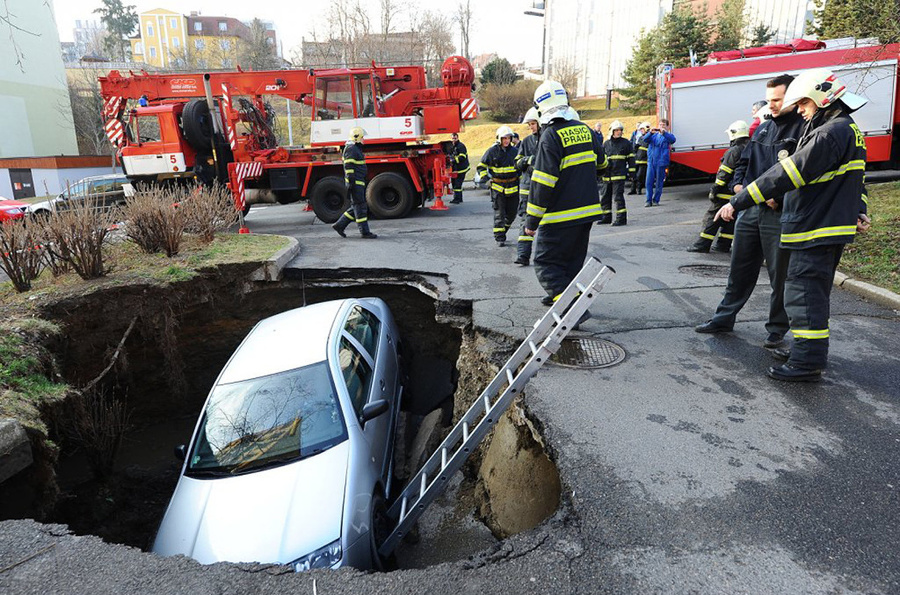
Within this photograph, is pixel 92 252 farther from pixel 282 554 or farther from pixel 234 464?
pixel 282 554

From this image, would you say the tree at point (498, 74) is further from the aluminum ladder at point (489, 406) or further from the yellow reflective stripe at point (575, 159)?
the aluminum ladder at point (489, 406)

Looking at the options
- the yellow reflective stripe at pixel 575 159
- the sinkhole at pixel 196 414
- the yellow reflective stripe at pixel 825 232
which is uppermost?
the yellow reflective stripe at pixel 575 159

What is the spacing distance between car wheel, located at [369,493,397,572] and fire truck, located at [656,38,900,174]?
11.7 m

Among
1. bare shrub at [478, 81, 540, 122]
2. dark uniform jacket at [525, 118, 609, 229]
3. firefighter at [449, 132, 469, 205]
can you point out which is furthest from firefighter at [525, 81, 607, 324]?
bare shrub at [478, 81, 540, 122]

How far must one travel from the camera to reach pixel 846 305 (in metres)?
5.15

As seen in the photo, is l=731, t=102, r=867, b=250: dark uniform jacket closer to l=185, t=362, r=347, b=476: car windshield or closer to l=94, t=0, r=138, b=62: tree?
l=185, t=362, r=347, b=476: car windshield

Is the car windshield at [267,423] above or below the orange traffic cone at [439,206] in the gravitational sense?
below

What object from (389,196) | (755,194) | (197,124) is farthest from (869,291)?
(197,124)

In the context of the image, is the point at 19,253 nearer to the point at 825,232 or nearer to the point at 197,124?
the point at 197,124

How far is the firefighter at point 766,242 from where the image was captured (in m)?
3.99

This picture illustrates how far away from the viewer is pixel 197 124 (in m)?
10.7

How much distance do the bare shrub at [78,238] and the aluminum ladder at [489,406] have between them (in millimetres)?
4924

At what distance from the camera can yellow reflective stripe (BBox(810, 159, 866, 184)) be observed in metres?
3.34

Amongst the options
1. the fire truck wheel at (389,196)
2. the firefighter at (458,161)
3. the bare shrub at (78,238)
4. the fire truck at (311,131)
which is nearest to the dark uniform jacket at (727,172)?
the fire truck at (311,131)
